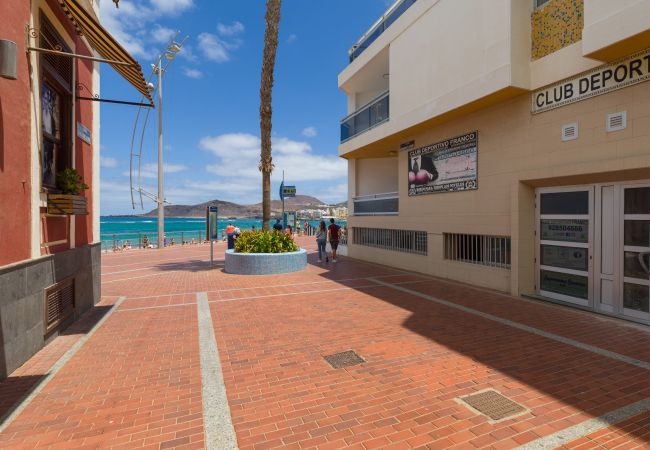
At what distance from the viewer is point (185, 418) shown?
11.5 ft

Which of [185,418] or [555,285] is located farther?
[555,285]

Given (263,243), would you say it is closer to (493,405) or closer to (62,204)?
(62,204)

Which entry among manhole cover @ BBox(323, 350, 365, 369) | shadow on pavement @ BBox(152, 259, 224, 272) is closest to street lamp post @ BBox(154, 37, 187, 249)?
shadow on pavement @ BBox(152, 259, 224, 272)

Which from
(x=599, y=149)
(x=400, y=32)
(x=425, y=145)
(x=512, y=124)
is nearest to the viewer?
(x=599, y=149)

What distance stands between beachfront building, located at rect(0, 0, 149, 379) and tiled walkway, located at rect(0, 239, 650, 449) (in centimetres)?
63

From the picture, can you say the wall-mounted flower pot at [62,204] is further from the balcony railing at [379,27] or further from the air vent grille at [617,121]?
the balcony railing at [379,27]

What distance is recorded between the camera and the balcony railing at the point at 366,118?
1400 centimetres

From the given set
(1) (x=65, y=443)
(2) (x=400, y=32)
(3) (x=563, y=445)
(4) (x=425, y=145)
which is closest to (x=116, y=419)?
(1) (x=65, y=443)

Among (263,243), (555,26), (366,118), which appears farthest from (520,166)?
(263,243)

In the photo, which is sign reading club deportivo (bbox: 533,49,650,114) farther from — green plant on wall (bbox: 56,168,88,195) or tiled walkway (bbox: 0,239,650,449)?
green plant on wall (bbox: 56,168,88,195)

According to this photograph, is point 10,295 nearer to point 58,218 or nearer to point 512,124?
point 58,218

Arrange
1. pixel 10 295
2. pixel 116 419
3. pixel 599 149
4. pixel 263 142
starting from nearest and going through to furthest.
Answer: pixel 116 419 < pixel 10 295 < pixel 599 149 < pixel 263 142

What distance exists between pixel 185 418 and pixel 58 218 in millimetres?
4807

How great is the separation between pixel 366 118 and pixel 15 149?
1266 cm
